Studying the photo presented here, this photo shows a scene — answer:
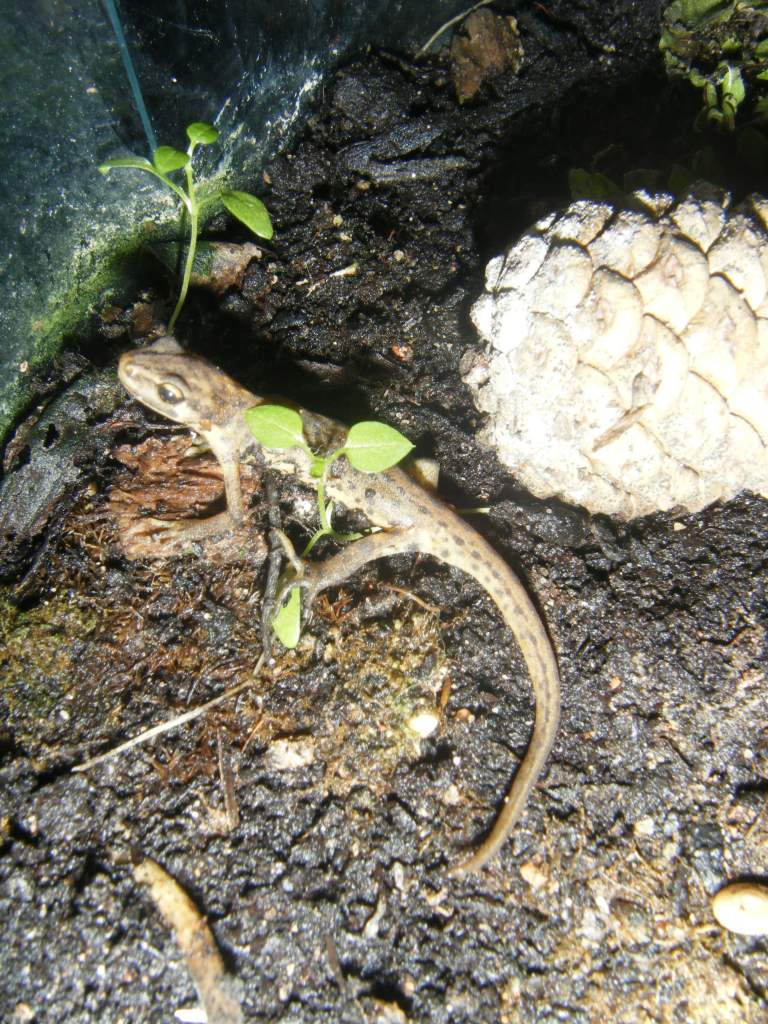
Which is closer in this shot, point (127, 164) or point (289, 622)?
point (289, 622)

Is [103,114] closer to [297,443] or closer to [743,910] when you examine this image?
[297,443]

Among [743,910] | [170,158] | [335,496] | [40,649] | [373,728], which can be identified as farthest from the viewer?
[335,496]

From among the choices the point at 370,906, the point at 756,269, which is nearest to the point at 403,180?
the point at 756,269

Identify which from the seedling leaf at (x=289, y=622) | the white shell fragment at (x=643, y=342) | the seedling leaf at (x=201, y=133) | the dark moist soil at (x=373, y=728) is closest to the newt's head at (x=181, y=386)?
the dark moist soil at (x=373, y=728)

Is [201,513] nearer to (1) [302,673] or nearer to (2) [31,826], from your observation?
(1) [302,673]

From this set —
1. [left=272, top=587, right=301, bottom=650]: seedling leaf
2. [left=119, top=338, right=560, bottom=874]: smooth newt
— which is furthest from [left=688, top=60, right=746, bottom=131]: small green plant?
[left=272, top=587, right=301, bottom=650]: seedling leaf

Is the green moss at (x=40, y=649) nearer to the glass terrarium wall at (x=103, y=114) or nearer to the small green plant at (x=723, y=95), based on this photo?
the glass terrarium wall at (x=103, y=114)

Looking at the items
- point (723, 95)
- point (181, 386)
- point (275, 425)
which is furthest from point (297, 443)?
point (723, 95)
